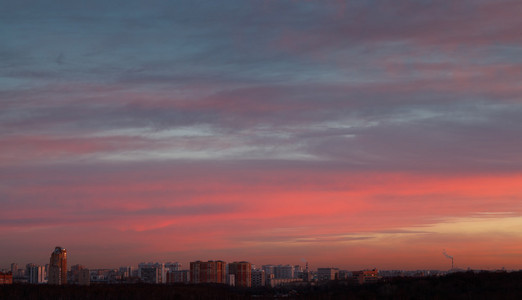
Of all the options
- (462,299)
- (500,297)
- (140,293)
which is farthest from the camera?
(140,293)

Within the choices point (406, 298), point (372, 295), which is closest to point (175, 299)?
point (372, 295)

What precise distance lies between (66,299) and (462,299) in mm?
75446

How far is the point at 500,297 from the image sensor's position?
2761 inches

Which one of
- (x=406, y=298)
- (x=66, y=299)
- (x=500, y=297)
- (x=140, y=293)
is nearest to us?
(x=500, y=297)

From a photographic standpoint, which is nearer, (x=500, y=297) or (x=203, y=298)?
(x=500, y=297)

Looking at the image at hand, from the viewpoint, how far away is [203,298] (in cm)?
13350

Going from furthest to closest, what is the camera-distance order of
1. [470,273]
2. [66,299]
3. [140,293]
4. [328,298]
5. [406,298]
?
1. [140,293]
2. [66,299]
3. [328,298]
4. [470,273]
5. [406,298]

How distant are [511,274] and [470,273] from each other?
6028 mm

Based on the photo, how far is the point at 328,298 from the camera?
103 meters

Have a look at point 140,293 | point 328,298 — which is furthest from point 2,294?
point 328,298

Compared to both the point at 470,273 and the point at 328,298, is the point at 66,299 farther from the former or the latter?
the point at 470,273

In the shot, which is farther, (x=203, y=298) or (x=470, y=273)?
(x=203, y=298)

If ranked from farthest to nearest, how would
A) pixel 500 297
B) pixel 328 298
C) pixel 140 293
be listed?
pixel 140 293, pixel 328 298, pixel 500 297

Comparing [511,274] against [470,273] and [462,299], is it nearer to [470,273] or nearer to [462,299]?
[470,273]
